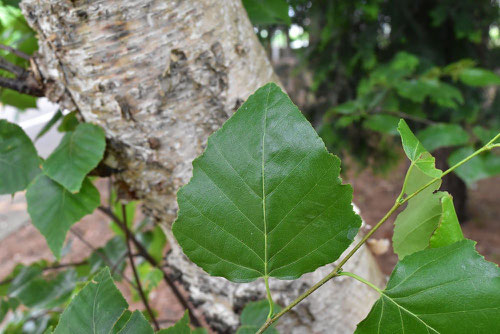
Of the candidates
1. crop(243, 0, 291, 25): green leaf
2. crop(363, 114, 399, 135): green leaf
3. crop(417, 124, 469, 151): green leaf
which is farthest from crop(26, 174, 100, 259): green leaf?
crop(417, 124, 469, 151): green leaf

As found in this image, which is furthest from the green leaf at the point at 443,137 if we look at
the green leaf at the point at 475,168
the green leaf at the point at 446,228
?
the green leaf at the point at 446,228

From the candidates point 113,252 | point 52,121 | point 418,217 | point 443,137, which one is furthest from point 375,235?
point 418,217

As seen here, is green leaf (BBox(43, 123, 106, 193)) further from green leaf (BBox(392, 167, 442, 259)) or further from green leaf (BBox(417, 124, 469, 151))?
green leaf (BBox(417, 124, 469, 151))

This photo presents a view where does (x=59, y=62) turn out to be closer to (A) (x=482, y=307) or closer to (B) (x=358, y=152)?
→ (A) (x=482, y=307)

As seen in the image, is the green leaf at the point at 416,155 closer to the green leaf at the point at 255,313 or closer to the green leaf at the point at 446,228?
the green leaf at the point at 446,228

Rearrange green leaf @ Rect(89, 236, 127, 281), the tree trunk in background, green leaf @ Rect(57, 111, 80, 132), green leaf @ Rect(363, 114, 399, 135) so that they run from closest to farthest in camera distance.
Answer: the tree trunk in background → green leaf @ Rect(57, 111, 80, 132) → green leaf @ Rect(89, 236, 127, 281) → green leaf @ Rect(363, 114, 399, 135)

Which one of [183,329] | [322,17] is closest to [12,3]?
[183,329]
